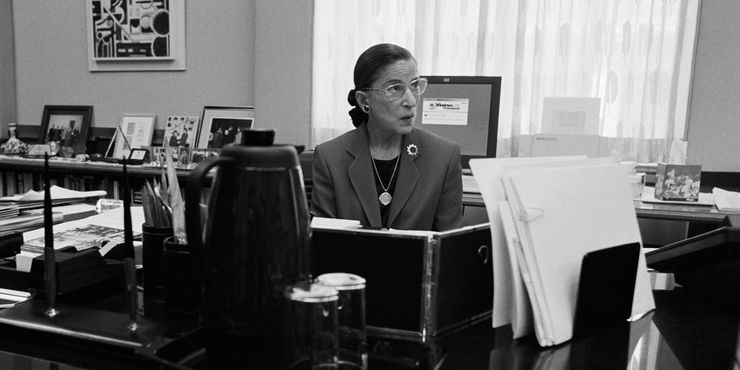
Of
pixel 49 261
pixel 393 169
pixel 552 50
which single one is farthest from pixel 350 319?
pixel 552 50

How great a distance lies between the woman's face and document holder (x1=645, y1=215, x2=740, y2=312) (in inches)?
36.9

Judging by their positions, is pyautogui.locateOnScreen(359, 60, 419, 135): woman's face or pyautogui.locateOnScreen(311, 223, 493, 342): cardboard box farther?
pyautogui.locateOnScreen(359, 60, 419, 135): woman's face

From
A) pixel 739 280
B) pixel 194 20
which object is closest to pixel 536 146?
pixel 739 280

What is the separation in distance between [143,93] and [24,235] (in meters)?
3.12

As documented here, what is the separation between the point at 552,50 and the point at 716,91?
0.85 m

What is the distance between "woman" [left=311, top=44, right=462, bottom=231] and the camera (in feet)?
5.88

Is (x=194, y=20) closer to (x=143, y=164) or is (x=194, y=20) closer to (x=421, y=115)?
(x=143, y=164)

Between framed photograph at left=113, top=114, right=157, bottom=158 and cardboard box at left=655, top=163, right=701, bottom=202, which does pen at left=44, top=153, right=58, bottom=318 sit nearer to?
cardboard box at left=655, top=163, right=701, bottom=202

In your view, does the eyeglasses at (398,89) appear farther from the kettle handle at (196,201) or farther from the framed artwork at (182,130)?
the framed artwork at (182,130)

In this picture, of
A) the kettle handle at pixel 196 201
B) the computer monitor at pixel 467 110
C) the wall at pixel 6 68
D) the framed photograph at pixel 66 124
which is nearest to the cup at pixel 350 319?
the kettle handle at pixel 196 201

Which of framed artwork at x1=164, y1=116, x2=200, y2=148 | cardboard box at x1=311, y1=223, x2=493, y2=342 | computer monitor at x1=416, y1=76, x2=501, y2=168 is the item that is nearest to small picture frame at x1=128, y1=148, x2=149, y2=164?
framed artwork at x1=164, y1=116, x2=200, y2=148

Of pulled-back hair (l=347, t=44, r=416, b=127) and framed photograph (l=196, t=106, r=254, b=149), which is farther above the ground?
pulled-back hair (l=347, t=44, r=416, b=127)

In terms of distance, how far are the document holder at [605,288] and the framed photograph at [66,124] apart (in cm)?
408

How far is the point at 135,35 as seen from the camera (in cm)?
395
